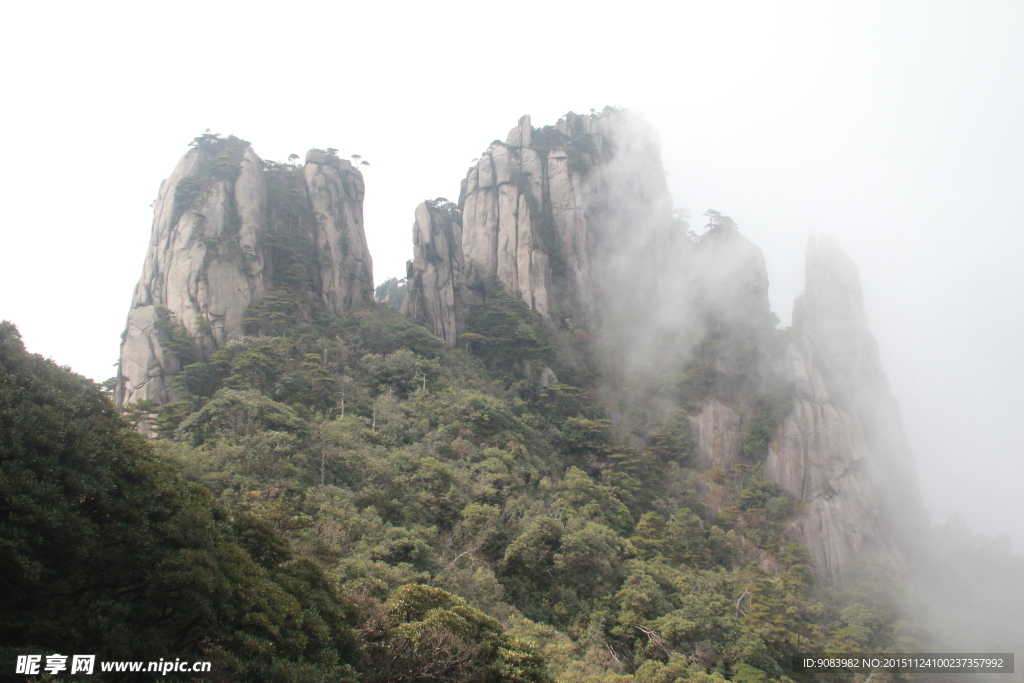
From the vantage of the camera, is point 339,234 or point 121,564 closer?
point 121,564

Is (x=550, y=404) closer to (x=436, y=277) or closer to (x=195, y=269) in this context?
(x=436, y=277)

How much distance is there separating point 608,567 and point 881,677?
1222 centimetres

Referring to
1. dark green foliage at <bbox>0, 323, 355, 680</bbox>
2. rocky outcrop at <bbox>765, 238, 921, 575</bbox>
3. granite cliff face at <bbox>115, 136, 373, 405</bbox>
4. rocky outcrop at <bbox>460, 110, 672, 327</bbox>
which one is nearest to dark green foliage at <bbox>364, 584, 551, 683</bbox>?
dark green foliage at <bbox>0, 323, 355, 680</bbox>

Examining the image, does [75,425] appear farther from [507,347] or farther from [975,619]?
[975,619]

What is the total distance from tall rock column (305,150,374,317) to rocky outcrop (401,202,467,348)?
343 cm

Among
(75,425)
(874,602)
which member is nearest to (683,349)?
(874,602)

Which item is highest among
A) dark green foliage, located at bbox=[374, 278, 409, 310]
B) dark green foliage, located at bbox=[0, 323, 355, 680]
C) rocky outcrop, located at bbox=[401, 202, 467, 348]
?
dark green foliage, located at bbox=[374, 278, 409, 310]

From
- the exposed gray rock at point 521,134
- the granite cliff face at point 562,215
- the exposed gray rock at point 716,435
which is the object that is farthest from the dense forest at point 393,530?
the exposed gray rock at point 521,134

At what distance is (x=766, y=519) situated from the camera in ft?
112

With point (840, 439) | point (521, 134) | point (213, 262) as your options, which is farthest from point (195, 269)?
point (840, 439)

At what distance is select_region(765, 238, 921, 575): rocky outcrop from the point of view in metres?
33.2

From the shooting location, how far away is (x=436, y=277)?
43469 millimetres

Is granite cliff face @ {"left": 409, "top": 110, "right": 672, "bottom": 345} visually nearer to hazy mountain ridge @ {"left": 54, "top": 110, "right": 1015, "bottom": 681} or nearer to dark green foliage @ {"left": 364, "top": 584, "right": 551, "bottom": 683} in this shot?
hazy mountain ridge @ {"left": 54, "top": 110, "right": 1015, "bottom": 681}

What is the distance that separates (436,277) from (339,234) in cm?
778
